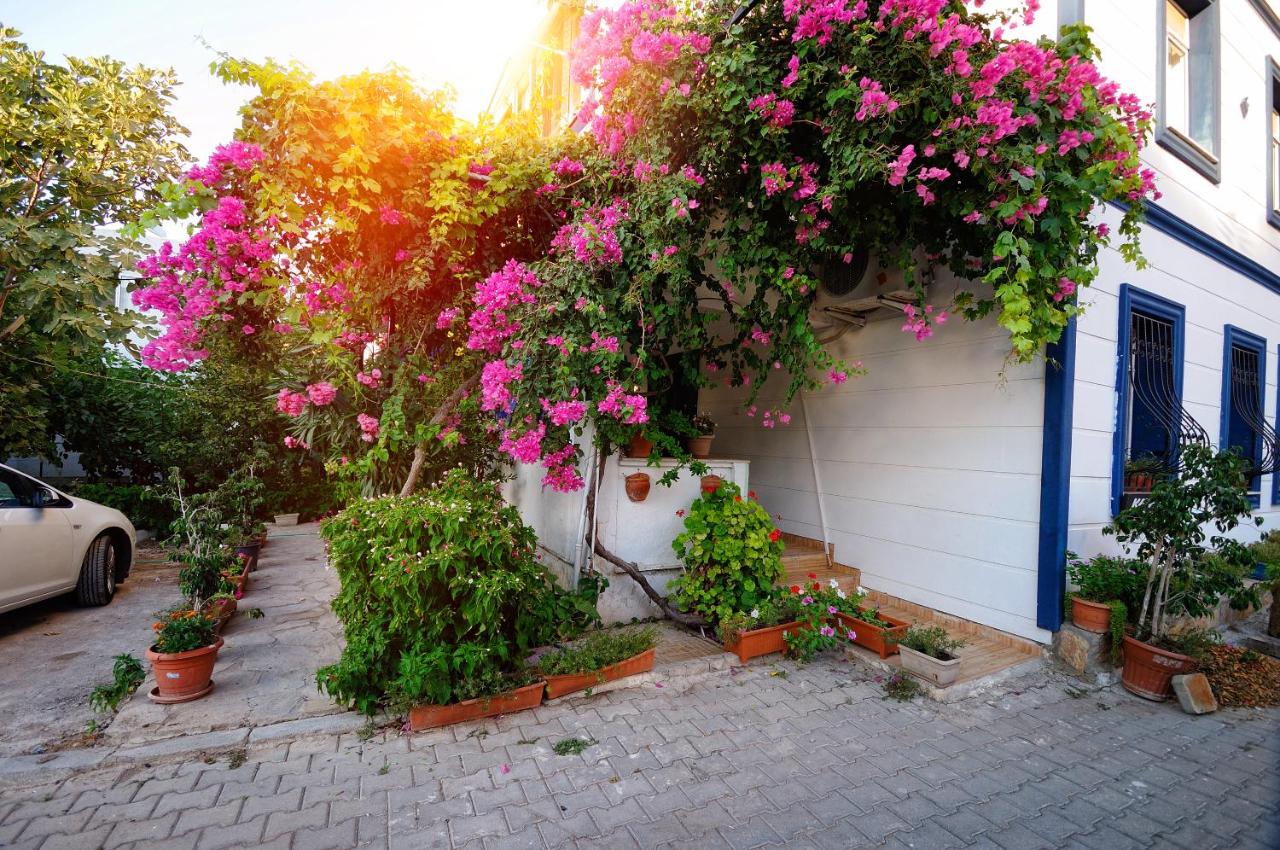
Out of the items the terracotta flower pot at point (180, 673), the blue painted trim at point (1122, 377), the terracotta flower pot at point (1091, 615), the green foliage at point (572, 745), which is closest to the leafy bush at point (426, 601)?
the green foliage at point (572, 745)

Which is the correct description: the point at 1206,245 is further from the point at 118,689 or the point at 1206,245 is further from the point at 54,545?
the point at 54,545

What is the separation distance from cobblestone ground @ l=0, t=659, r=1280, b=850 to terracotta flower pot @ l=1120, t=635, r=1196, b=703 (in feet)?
0.67

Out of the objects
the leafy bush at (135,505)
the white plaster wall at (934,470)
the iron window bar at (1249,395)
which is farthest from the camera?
the leafy bush at (135,505)

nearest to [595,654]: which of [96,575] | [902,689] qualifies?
A: [902,689]

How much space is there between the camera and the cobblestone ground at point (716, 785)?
2.36 meters

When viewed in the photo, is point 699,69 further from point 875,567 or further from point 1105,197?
point 875,567

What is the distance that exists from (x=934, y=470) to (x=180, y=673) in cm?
544

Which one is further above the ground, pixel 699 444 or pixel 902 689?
pixel 699 444

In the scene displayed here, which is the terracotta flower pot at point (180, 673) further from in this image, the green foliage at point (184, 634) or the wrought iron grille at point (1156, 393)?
the wrought iron grille at point (1156, 393)

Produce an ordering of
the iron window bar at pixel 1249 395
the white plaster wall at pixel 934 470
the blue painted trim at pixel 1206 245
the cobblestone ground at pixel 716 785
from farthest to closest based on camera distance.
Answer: the iron window bar at pixel 1249 395 < the blue painted trim at pixel 1206 245 < the white plaster wall at pixel 934 470 < the cobblestone ground at pixel 716 785

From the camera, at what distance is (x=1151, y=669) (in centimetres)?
376

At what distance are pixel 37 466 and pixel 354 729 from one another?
10.9 m

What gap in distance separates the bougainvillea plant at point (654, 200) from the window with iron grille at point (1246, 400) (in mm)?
3223

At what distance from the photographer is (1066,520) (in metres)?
4.04
